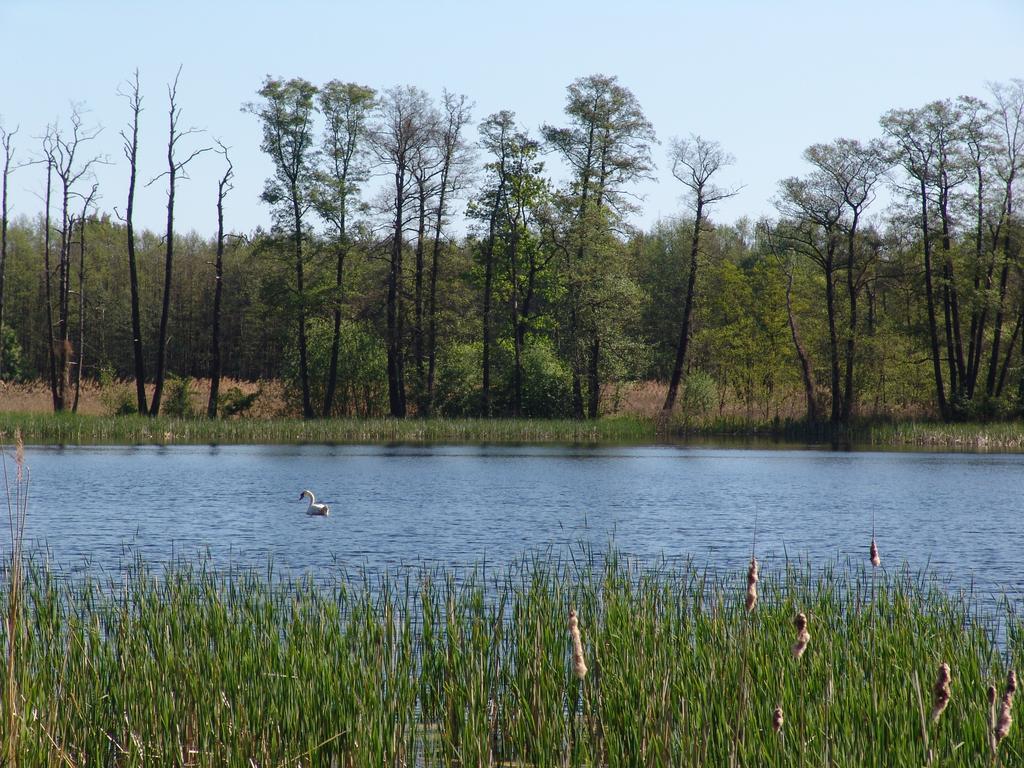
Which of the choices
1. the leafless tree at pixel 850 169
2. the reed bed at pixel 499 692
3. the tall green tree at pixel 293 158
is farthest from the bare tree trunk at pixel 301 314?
the reed bed at pixel 499 692

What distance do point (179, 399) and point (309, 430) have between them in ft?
29.1

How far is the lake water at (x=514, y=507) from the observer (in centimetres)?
1491

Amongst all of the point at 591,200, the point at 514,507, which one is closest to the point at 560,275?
the point at 591,200

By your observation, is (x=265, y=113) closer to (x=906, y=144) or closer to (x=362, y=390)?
(x=362, y=390)

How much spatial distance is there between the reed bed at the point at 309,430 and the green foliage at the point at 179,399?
22.0 ft

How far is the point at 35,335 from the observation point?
71750 mm

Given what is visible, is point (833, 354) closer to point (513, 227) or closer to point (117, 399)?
point (513, 227)

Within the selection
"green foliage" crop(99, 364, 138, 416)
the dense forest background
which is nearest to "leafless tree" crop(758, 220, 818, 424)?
the dense forest background

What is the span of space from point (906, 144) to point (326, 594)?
40.3m

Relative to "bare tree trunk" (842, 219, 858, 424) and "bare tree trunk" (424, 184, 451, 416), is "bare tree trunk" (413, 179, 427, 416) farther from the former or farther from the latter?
"bare tree trunk" (842, 219, 858, 424)

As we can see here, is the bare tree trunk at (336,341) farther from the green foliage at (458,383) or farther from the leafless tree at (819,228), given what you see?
the leafless tree at (819,228)

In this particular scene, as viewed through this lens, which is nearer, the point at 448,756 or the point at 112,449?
the point at 448,756

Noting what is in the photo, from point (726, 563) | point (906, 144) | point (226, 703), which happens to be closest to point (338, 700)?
point (226, 703)

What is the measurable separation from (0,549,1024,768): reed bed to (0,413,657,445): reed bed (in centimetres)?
2907
